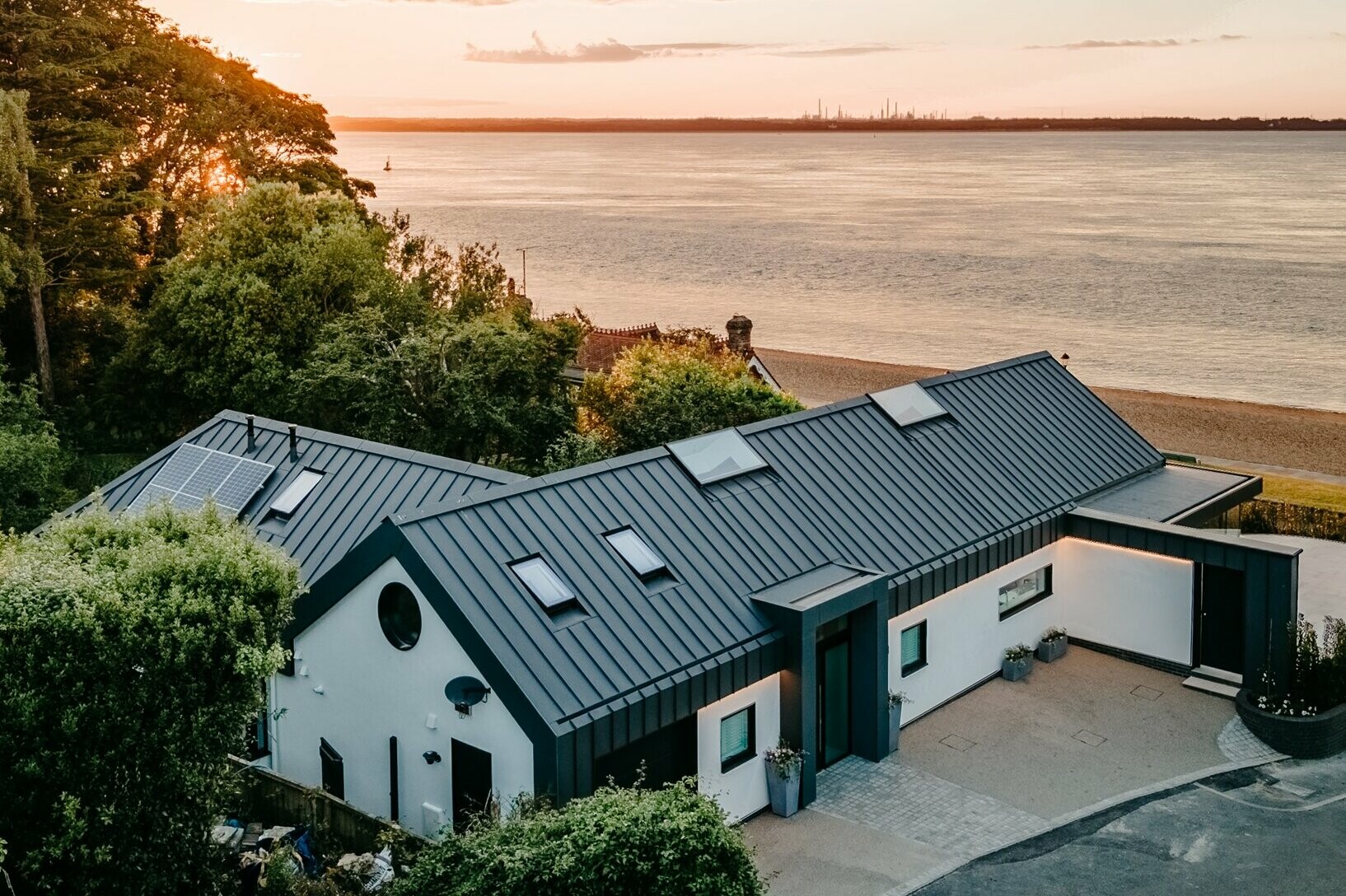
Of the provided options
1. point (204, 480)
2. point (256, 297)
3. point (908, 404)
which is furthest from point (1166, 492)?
point (256, 297)

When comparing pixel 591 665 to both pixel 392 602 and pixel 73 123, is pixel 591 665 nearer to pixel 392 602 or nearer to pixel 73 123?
pixel 392 602

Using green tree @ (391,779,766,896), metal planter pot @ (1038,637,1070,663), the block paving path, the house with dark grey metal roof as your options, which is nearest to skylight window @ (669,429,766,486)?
the house with dark grey metal roof

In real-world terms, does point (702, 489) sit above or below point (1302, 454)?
above

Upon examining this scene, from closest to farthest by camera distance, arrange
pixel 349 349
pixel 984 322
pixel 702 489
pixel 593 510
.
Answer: pixel 593 510
pixel 702 489
pixel 349 349
pixel 984 322

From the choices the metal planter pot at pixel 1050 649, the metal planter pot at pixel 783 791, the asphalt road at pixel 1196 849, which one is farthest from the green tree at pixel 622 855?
the metal planter pot at pixel 1050 649

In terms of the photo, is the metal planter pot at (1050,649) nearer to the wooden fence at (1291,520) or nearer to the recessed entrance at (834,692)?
the recessed entrance at (834,692)

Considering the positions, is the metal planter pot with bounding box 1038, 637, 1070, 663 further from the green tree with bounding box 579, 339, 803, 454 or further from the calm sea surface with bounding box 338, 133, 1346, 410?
the calm sea surface with bounding box 338, 133, 1346, 410

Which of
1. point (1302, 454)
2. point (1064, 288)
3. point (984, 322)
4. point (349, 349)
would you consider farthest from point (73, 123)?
point (1064, 288)

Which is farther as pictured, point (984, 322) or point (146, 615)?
point (984, 322)

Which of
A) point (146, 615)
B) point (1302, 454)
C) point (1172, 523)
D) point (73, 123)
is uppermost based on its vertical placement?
point (73, 123)
